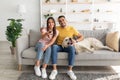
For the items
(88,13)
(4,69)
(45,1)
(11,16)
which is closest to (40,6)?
(45,1)

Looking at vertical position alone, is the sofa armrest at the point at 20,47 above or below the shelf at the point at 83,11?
below

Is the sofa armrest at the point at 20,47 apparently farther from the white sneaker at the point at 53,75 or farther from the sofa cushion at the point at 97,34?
the sofa cushion at the point at 97,34

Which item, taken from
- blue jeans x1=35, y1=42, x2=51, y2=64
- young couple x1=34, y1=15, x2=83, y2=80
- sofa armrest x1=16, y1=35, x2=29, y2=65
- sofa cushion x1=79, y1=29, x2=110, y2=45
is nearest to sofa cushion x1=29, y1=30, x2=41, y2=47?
sofa armrest x1=16, y1=35, x2=29, y2=65

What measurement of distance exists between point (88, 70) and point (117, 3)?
3554 mm

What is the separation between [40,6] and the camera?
6418 millimetres

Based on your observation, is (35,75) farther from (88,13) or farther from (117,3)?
(117,3)

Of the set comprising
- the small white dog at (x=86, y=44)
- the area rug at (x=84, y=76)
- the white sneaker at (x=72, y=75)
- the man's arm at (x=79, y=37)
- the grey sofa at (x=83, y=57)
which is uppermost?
the man's arm at (x=79, y=37)

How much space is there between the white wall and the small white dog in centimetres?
320

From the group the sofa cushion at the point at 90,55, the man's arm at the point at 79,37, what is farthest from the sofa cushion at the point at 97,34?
the sofa cushion at the point at 90,55

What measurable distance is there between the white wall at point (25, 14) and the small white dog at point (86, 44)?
10.5 feet

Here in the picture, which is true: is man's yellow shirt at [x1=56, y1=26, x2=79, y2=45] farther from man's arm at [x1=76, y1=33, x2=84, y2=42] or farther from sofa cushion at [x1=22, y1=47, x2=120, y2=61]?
sofa cushion at [x1=22, y1=47, x2=120, y2=61]

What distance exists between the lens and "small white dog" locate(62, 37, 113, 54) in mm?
3428

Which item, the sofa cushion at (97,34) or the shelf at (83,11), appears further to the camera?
the shelf at (83,11)

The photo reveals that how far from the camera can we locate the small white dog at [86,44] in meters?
3.43
